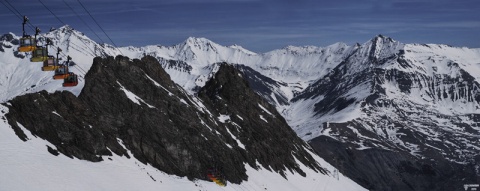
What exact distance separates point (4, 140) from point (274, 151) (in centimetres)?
7694

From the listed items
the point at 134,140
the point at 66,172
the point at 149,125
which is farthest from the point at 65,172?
the point at 149,125

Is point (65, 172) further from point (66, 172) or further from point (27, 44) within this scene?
point (27, 44)

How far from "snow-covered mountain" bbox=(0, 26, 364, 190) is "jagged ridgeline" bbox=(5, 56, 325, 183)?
169 mm

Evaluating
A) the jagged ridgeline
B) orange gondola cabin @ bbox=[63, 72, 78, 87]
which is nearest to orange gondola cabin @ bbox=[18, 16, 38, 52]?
orange gondola cabin @ bbox=[63, 72, 78, 87]

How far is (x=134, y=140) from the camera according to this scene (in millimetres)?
77188

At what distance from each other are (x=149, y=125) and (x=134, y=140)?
7958mm

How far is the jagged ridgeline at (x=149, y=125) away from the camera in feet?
213

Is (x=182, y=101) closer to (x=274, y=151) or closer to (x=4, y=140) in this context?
(x=274, y=151)

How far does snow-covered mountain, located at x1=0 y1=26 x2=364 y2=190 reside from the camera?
5647 centimetres

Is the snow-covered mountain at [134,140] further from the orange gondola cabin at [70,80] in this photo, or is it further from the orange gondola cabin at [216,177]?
the orange gondola cabin at [70,80]

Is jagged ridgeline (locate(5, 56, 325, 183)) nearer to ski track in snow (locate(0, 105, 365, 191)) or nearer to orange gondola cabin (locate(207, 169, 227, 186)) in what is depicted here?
orange gondola cabin (locate(207, 169, 227, 186))

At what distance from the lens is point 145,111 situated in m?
88.5

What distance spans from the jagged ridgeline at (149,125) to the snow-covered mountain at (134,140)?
0.17 m

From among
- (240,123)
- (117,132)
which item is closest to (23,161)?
(117,132)
